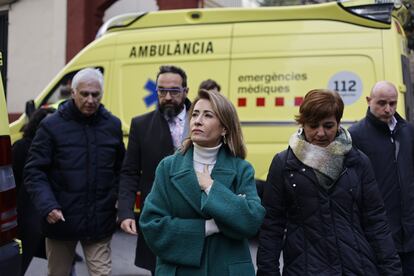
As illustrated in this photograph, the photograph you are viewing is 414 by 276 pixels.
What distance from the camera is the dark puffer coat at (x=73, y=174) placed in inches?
140

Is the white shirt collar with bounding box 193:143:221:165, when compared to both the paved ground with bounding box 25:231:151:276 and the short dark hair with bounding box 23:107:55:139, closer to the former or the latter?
the short dark hair with bounding box 23:107:55:139

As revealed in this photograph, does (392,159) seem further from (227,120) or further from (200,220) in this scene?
(200,220)

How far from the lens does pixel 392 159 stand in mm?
3418

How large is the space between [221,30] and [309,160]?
415 centimetres

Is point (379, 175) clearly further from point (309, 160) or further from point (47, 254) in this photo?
point (47, 254)

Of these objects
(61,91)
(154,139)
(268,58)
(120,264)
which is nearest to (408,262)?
(154,139)

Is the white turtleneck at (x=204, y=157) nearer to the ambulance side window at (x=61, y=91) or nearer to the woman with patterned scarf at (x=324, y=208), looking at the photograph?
the woman with patterned scarf at (x=324, y=208)

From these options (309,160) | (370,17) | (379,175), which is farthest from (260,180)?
(309,160)

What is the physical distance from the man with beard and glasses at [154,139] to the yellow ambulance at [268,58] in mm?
2637

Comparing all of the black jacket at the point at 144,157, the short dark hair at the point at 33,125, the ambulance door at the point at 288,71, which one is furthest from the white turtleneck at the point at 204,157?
the ambulance door at the point at 288,71

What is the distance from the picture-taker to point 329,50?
5957mm

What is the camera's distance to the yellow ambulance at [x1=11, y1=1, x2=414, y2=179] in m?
5.86

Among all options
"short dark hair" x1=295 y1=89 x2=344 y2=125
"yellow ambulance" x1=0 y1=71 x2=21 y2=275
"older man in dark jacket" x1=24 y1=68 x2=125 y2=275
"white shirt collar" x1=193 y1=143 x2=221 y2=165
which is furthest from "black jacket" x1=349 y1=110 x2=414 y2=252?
"yellow ambulance" x1=0 y1=71 x2=21 y2=275

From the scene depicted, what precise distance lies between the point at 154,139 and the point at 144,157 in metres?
0.14
